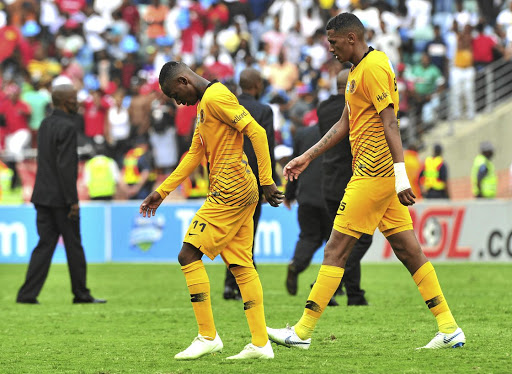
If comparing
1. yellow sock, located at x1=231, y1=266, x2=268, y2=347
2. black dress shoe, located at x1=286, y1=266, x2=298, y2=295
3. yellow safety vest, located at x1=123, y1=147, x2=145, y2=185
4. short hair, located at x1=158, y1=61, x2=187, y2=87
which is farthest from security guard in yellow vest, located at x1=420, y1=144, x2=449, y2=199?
short hair, located at x1=158, y1=61, x2=187, y2=87

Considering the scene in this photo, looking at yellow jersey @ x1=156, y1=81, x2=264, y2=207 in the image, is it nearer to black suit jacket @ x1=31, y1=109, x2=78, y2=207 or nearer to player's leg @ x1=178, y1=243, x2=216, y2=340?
player's leg @ x1=178, y1=243, x2=216, y2=340

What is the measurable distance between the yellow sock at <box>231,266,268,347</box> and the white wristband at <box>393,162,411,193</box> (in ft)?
3.67

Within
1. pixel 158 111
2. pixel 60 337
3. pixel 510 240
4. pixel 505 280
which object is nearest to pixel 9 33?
pixel 158 111

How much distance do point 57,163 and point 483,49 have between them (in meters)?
13.7

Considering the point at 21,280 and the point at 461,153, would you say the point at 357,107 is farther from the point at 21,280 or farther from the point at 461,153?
the point at 461,153

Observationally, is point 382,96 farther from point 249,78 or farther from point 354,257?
point 249,78

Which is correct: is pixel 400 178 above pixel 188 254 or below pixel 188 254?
above

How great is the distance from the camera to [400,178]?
686cm

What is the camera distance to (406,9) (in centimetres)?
2480

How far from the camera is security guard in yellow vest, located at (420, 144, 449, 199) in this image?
65.3 feet

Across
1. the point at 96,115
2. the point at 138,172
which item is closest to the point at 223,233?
the point at 138,172

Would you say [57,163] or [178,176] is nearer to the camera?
[178,176]

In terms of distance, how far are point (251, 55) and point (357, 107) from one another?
17.4m

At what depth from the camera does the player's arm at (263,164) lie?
22.5 feet
